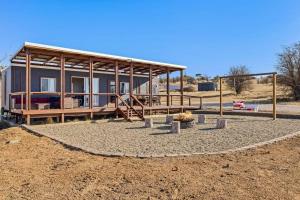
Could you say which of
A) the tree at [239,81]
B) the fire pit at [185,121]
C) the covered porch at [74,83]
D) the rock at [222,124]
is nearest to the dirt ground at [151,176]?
the rock at [222,124]

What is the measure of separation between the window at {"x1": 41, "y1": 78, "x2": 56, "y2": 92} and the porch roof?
31.3 inches

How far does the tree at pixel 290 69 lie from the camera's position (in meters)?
28.6

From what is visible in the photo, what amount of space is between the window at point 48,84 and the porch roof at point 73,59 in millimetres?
796

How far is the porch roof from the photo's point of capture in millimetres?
10852

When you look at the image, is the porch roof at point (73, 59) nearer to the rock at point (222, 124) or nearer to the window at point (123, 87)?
the window at point (123, 87)

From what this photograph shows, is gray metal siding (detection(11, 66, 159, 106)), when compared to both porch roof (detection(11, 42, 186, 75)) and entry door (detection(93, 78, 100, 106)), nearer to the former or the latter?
entry door (detection(93, 78, 100, 106))

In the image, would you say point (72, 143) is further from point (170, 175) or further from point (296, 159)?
point (296, 159)

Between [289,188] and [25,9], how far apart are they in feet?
53.7

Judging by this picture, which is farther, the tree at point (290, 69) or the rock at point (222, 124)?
the tree at point (290, 69)

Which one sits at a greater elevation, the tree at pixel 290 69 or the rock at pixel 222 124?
the tree at pixel 290 69

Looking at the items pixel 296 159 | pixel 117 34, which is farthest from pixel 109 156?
pixel 117 34

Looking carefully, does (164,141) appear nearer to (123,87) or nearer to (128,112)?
(128,112)

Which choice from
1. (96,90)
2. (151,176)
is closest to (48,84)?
(96,90)

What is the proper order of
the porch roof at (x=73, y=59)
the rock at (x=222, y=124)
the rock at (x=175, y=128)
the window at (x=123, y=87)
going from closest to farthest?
the rock at (x=175, y=128) → the rock at (x=222, y=124) → the porch roof at (x=73, y=59) → the window at (x=123, y=87)
